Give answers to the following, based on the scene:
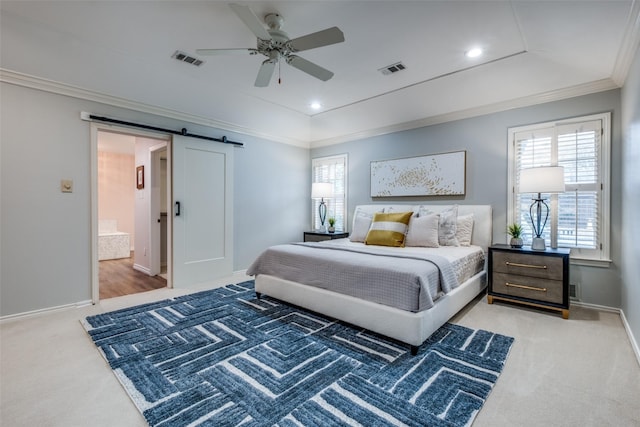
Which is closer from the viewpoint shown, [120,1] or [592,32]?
[120,1]

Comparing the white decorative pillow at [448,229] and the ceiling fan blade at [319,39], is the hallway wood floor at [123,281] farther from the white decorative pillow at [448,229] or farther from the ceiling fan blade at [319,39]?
the white decorative pillow at [448,229]

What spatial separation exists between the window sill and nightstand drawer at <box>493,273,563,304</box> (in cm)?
60

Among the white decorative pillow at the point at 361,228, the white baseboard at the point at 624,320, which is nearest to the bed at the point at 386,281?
the white decorative pillow at the point at 361,228

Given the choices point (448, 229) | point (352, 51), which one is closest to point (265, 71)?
point (352, 51)

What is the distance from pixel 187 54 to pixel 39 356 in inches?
117

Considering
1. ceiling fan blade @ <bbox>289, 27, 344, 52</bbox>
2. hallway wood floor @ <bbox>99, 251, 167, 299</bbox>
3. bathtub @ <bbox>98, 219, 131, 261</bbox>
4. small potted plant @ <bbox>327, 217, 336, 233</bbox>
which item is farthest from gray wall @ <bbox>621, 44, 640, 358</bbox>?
bathtub @ <bbox>98, 219, 131, 261</bbox>

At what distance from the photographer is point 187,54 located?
309 centimetres

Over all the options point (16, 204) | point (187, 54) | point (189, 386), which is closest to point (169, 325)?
point (189, 386)

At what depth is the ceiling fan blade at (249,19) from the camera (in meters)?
1.96

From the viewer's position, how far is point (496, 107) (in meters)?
3.86

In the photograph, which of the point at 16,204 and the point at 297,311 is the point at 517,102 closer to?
the point at 297,311

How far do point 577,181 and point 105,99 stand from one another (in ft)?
18.1

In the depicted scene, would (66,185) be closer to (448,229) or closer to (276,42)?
(276,42)

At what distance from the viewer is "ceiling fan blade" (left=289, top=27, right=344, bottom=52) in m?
2.13
